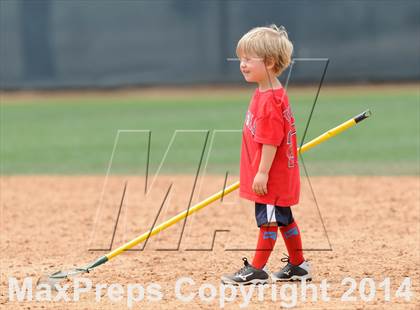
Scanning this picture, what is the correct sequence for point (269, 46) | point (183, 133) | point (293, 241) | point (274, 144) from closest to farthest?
point (274, 144) → point (269, 46) → point (293, 241) → point (183, 133)

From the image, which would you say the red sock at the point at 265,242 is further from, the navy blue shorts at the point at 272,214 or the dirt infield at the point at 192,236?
the dirt infield at the point at 192,236

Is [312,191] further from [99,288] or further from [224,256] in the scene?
[99,288]

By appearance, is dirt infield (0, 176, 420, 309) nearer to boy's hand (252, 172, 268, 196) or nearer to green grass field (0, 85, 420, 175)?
boy's hand (252, 172, 268, 196)

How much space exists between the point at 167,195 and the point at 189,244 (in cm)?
194

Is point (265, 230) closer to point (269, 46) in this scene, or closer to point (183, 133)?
point (269, 46)

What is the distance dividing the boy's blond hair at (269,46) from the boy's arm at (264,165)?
402 millimetres

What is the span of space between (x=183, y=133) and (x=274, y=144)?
A: 7.83 metres

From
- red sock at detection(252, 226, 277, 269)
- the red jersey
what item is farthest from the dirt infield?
the red jersey

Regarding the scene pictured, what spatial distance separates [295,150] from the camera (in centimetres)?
411

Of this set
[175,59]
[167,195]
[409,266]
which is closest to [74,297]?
[409,266]

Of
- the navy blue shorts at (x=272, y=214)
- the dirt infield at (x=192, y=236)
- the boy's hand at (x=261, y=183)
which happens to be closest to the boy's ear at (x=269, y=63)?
the boy's hand at (x=261, y=183)

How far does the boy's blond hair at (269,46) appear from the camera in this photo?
4.08m

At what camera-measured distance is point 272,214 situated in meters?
4.08

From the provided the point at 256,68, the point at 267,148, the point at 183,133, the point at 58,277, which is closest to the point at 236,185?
the point at 267,148
